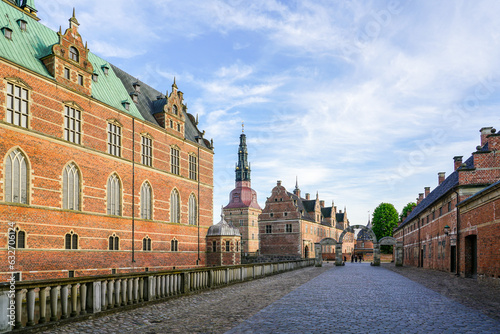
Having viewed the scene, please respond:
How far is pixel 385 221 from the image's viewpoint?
84.6 m

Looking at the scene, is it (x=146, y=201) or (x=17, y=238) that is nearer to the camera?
(x=17, y=238)

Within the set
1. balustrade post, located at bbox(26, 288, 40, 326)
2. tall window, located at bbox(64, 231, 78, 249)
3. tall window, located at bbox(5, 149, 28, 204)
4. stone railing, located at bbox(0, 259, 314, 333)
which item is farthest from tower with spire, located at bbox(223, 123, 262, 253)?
balustrade post, located at bbox(26, 288, 40, 326)

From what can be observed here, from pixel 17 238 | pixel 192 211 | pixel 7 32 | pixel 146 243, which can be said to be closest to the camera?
pixel 17 238

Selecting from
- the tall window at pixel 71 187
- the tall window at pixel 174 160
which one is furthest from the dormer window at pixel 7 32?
the tall window at pixel 174 160

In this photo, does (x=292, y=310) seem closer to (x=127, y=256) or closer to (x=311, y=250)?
(x=127, y=256)

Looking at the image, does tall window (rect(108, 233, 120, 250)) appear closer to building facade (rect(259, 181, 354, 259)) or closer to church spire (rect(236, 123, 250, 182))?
building facade (rect(259, 181, 354, 259))

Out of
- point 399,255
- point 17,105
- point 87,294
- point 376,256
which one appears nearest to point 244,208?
point 376,256

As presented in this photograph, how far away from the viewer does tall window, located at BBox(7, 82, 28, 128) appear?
63.9 feet

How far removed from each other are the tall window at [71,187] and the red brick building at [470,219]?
71.1 feet

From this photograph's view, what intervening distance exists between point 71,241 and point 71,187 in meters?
3.09

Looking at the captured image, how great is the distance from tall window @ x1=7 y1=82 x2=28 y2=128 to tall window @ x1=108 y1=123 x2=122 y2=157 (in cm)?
666

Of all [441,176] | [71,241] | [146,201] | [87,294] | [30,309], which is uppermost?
[441,176]

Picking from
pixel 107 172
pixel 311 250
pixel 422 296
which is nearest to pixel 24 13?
pixel 107 172

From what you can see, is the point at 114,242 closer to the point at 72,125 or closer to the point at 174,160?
the point at 72,125
